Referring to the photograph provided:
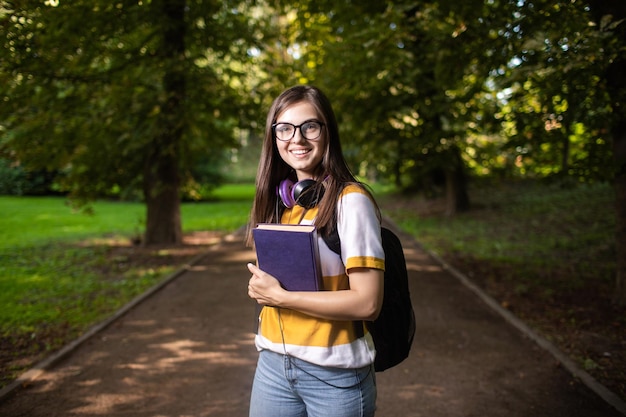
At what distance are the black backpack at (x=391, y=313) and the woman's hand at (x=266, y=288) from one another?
16.3 inches

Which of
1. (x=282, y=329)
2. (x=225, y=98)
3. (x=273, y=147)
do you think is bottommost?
(x=282, y=329)

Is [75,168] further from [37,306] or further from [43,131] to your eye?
[37,306]

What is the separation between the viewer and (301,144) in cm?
185

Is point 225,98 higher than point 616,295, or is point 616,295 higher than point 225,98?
point 225,98

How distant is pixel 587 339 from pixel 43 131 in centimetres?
843

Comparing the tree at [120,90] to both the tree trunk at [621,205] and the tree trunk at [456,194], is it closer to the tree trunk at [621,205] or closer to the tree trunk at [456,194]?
the tree trunk at [621,205]

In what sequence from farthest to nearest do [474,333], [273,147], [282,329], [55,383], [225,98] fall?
[225,98]
[474,333]
[55,383]
[273,147]
[282,329]

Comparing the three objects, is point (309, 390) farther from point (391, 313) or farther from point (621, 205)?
point (621, 205)

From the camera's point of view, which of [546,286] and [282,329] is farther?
[546,286]

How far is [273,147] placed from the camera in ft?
6.65

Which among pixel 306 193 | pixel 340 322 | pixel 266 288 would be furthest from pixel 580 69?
pixel 266 288

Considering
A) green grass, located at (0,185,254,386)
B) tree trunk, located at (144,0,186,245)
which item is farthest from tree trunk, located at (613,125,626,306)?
green grass, located at (0,185,254,386)

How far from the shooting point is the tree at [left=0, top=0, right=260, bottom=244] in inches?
227

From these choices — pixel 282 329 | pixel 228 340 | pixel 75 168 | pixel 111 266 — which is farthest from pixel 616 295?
pixel 75 168
